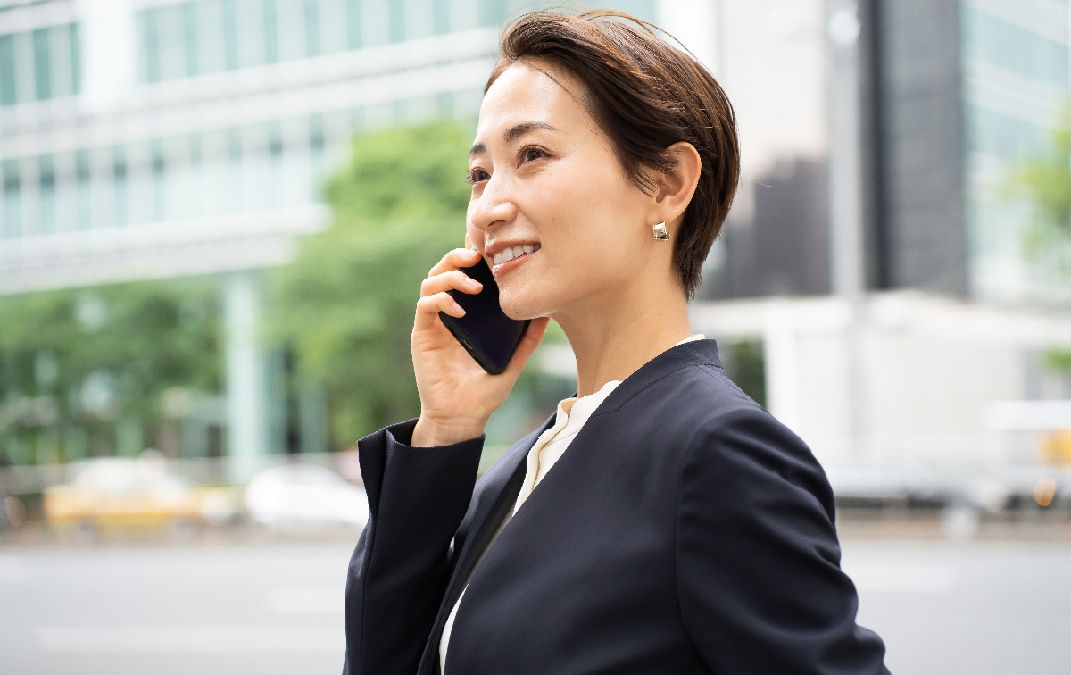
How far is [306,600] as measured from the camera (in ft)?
34.4

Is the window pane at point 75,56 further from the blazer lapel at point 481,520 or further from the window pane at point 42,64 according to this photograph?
the blazer lapel at point 481,520

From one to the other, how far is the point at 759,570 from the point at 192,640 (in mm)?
8352

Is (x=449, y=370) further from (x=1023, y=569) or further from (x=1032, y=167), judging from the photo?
(x=1032, y=167)

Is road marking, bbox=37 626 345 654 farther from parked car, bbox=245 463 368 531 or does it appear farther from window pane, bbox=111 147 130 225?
window pane, bbox=111 147 130 225

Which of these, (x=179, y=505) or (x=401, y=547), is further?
(x=179, y=505)

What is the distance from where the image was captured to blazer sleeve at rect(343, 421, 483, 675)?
56.6 inches

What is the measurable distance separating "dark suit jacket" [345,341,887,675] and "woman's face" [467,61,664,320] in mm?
128

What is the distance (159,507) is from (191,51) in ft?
44.6

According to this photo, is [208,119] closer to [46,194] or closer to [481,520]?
[46,194]

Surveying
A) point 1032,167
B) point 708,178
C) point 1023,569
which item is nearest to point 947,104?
point 1032,167

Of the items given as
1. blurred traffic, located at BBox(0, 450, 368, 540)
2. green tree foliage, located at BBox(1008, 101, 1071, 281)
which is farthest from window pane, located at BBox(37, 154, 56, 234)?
green tree foliage, located at BBox(1008, 101, 1071, 281)

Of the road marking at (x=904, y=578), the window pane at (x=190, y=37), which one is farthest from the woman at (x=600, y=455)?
the window pane at (x=190, y=37)

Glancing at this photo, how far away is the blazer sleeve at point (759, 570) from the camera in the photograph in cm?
107

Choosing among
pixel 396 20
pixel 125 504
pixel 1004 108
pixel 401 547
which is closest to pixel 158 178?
pixel 396 20
